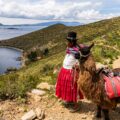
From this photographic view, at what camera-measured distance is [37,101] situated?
8492 mm

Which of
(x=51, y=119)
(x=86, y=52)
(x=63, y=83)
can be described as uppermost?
(x=86, y=52)

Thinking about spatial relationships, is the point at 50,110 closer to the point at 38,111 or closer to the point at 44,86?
the point at 38,111

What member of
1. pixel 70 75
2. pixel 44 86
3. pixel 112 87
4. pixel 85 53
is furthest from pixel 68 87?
pixel 44 86

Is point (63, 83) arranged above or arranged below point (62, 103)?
above

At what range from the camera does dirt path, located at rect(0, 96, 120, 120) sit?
299 inches

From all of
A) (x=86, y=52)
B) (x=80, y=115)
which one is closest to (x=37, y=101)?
(x=80, y=115)

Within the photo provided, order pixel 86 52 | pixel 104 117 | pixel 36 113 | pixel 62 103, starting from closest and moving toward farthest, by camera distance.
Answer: pixel 86 52 → pixel 104 117 → pixel 36 113 → pixel 62 103

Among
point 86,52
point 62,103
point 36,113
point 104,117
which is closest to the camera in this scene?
point 86,52

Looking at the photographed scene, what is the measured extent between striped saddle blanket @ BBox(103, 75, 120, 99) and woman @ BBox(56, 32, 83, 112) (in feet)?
3.35

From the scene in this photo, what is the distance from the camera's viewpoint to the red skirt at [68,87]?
7629 mm

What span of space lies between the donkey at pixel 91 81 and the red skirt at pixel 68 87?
1.02m

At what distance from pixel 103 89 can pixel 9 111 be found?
2596 millimetres

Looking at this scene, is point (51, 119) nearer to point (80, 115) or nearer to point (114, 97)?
point (80, 115)

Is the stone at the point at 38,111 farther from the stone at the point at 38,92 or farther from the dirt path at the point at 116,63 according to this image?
the dirt path at the point at 116,63
